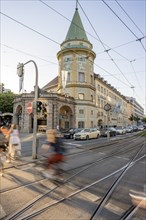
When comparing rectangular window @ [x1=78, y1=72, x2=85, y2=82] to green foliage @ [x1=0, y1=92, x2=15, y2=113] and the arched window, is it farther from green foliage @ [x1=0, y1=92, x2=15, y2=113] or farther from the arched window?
green foliage @ [x1=0, y1=92, x2=15, y2=113]

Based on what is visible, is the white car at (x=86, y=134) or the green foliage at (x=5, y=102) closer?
the white car at (x=86, y=134)

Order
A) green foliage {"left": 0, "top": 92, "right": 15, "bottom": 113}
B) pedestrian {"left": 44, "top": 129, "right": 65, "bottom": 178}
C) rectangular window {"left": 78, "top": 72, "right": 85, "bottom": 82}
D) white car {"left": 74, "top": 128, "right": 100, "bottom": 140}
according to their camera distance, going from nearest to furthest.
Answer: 1. pedestrian {"left": 44, "top": 129, "right": 65, "bottom": 178}
2. white car {"left": 74, "top": 128, "right": 100, "bottom": 140}
3. rectangular window {"left": 78, "top": 72, "right": 85, "bottom": 82}
4. green foliage {"left": 0, "top": 92, "right": 15, "bottom": 113}

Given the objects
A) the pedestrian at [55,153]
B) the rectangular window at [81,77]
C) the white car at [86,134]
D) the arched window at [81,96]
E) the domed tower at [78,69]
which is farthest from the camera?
the rectangular window at [81,77]

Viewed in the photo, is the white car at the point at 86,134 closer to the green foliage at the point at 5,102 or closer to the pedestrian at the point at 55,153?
the pedestrian at the point at 55,153

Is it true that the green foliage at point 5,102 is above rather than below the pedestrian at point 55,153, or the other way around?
above

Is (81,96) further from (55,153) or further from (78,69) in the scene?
(55,153)

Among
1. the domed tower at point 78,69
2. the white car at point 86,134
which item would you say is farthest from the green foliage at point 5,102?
the white car at point 86,134

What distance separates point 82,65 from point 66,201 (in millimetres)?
38433

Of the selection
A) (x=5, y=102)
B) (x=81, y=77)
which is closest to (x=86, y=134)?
(x=81, y=77)

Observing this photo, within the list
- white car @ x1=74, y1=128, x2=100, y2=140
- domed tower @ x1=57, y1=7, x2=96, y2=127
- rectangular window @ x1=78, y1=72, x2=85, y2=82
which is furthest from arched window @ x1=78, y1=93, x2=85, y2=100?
white car @ x1=74, y1=128, x2=100, y2=140

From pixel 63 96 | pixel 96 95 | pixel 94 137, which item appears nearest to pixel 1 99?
pixel 63 96

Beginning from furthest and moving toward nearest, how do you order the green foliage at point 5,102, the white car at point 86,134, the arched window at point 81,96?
the green foliage at point 5,102 < the arched window at point 81,96 < the white car at point 86,134

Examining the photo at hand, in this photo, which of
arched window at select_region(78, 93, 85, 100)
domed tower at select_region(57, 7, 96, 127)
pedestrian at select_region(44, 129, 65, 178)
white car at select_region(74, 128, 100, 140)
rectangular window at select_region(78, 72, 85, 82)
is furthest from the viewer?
rectangular window at select_region(78, 72, 85, 82)

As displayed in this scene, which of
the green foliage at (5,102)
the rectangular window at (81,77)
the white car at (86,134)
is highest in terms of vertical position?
the rectangular window at (81,77)
